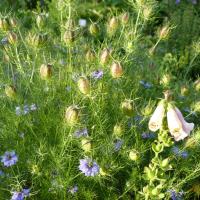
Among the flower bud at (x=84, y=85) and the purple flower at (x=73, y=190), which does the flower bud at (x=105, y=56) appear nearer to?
the flower bud at (x=84, y=85)

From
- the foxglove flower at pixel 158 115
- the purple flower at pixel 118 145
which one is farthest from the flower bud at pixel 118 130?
the foxglove flower at pixel 158 115

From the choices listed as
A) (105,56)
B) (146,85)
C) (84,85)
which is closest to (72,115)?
(84,85)

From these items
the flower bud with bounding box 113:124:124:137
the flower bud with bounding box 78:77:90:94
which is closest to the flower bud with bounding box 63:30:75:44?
the flower bud with bounding box 78:77:90:94

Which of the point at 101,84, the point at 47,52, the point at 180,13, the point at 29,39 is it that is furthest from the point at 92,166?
the point at 180,13

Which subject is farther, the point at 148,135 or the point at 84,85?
the point at 148,135

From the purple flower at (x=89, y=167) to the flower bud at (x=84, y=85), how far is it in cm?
30

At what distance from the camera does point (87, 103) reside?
228cm

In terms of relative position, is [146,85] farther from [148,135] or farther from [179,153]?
[179,153]

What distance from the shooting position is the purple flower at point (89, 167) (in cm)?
183

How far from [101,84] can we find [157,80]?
75cm

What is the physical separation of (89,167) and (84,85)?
1.16 feet

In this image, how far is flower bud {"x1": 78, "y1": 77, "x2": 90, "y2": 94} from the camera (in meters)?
1.75

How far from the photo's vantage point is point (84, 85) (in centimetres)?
176

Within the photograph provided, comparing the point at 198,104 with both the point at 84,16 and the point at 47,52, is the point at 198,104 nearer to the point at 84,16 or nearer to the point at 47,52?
the point at 47,52
